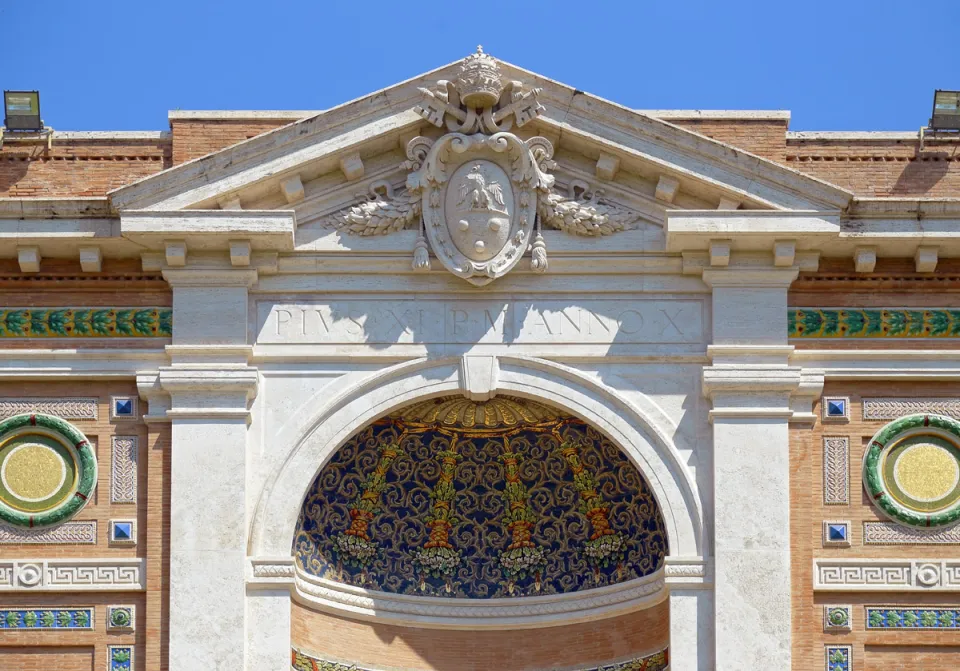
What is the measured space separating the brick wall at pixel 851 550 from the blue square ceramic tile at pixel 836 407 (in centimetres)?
7

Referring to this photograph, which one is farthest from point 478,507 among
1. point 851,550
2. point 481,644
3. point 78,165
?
point 78,165

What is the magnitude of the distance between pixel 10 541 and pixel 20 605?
0.55 metres

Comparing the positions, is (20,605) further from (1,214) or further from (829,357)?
(829,357)

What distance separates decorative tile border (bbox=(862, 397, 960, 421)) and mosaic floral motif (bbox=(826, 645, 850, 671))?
1.97 metres

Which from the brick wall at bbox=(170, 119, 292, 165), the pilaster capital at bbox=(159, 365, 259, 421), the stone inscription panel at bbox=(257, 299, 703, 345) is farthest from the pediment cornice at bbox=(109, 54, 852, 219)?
the pilaster capital at bbox=(159, 365, 259, 421)

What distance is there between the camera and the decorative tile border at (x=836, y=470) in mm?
23734

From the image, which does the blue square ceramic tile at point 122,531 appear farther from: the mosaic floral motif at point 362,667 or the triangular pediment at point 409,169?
the triangular pediment at point 409,169

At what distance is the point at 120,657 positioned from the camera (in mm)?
23375

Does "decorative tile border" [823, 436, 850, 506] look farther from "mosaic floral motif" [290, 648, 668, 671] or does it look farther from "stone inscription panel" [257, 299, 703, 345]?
"mosaic floral motif" [290, 648, 668, 671]

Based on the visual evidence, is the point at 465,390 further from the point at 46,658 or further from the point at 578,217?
the point at 46,658

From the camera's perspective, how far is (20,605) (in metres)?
23.5

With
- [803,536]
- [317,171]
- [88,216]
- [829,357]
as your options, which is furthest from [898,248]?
[88,216]

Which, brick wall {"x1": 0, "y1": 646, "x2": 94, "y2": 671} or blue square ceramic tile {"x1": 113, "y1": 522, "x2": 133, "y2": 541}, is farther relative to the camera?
blue square ceramic tile {"x1": 113, "y1": 522, "x2": 133, "y2": 541}

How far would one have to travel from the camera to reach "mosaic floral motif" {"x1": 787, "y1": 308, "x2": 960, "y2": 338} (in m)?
24.0
